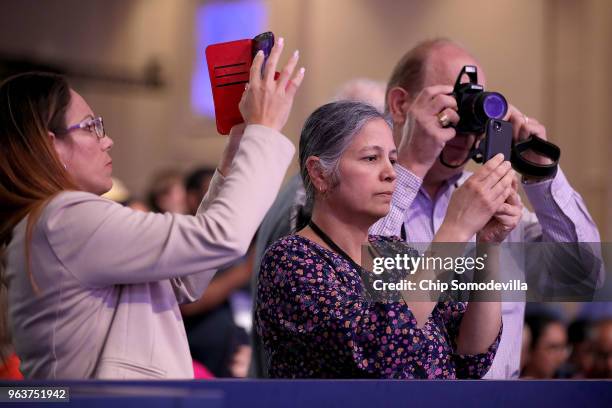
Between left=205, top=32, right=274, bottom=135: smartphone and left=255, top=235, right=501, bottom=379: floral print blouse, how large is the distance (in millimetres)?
267

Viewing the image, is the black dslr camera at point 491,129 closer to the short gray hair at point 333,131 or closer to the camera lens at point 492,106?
the camera lens at point 492,106

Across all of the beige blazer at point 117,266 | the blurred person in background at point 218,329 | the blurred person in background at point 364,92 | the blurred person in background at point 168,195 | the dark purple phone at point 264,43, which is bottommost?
the blurred person in background at point 218,329

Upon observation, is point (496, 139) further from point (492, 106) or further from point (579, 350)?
point (579, 350)

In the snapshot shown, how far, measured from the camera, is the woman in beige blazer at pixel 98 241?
55.0 inches

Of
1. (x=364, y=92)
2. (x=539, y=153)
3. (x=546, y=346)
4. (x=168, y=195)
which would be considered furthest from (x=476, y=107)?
(x=168, y=195)

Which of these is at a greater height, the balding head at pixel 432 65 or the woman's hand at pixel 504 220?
the balding head at pixel 432 65

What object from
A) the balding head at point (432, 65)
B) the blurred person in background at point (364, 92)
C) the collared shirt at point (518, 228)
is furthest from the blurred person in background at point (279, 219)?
the collared shirt at point (518, 228)

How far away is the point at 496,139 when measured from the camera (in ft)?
5.69

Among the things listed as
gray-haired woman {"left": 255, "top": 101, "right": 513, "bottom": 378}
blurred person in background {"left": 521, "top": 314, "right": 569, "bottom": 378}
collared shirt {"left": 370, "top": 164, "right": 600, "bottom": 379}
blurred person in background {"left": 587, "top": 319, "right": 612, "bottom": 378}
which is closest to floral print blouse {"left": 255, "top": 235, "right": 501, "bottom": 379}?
gray-haired woman {"left": 255, "top": 101, "right": 513, "bottom": 378}

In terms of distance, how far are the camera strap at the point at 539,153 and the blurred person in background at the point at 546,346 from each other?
1.81 m

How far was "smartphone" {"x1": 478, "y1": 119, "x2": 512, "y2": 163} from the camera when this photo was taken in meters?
1.72

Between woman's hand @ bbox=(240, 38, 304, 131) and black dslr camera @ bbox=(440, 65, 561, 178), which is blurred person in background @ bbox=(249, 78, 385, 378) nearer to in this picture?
black dslr camera @ bbox=(440, 65, 561, 178)

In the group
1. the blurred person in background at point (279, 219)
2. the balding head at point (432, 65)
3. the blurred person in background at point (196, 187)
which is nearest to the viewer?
the balding head at point (432, 65)

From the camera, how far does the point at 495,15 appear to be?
19.2ft
